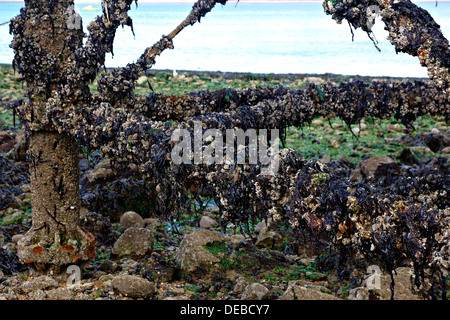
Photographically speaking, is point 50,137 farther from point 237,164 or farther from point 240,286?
point 240,286

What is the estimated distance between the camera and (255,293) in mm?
4109

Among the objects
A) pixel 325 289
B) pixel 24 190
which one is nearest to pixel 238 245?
pixel 325 289

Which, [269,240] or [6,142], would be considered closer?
[269,240]

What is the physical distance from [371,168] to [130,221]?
4.01 metres

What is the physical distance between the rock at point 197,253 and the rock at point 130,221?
1.20 m

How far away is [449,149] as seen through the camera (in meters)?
9.23

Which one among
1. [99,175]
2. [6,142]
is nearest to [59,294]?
[99,175]

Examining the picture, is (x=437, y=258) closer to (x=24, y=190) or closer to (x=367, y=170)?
(x=367, y=170)

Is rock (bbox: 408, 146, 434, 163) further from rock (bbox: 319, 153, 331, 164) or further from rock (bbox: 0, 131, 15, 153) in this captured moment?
rock (bbox: 0, 131, 15, 153)

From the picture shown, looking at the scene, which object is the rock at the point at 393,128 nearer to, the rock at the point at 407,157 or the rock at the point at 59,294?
the rock at the point at 407,157

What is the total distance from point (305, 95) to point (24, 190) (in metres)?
4.50

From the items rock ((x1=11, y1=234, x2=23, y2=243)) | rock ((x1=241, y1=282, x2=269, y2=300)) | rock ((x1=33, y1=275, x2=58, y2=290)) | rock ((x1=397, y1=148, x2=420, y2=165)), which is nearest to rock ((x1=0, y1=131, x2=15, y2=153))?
rock ((x1=11, y1=234, x2=23, y2=243))

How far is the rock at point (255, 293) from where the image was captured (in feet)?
13.4

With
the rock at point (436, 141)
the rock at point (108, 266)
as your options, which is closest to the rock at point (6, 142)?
the rock at point (108, 266)
